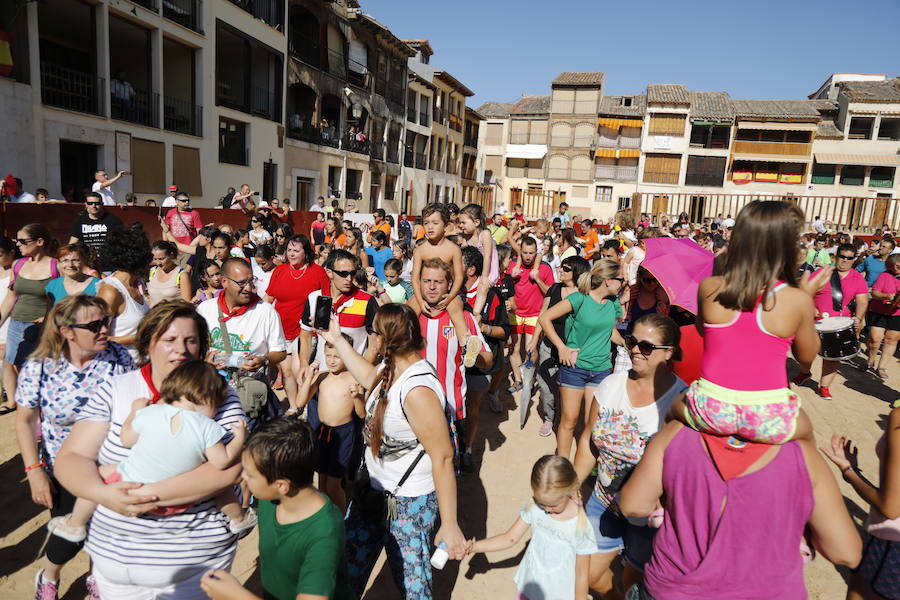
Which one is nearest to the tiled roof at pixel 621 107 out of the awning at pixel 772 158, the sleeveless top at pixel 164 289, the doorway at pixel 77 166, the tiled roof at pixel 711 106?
the tiled roof at pixel 711 106

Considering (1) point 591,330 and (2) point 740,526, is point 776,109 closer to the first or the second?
(1) point 591,330

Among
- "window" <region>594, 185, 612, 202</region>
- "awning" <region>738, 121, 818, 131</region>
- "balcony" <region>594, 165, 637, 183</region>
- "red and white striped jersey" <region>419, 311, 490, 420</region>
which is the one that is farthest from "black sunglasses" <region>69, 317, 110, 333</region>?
"awning" <region>738, 121, 818, 131</region>

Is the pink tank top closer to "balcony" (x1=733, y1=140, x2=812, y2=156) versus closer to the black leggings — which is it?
the black leggings

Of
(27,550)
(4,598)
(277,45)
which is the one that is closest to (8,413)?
(27,550)

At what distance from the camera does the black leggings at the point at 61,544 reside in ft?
9.59

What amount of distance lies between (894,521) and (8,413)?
736 cm

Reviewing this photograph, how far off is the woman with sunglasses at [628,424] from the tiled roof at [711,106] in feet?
145

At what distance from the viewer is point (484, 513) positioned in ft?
14.8

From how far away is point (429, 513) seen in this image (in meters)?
2.73

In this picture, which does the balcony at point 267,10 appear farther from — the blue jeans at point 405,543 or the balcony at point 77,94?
the blue jeans at point 405,543

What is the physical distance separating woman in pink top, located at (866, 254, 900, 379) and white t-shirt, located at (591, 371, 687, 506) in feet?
23.2

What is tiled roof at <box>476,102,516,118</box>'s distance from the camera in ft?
163

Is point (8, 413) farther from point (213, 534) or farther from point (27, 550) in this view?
point (213, 534)

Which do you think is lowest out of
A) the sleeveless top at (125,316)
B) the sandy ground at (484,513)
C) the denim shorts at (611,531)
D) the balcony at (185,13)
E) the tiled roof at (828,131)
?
the sandy ground at (484,513)
